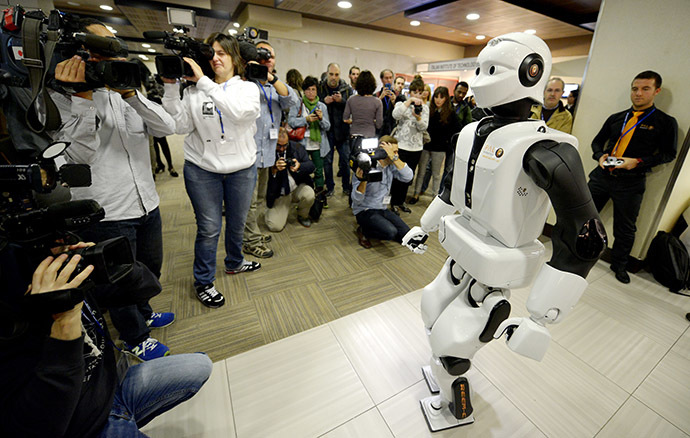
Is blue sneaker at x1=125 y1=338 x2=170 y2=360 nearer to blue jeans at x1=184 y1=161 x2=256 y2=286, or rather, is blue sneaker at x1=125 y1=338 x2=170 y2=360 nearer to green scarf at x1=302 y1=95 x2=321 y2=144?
blue jeans at x1=184 y1=161 x2=256 y2=286

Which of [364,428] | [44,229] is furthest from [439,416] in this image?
[44,229]

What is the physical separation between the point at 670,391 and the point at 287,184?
116 inches

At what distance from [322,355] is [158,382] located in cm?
87

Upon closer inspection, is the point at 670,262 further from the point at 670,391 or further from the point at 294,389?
the point at 294,389

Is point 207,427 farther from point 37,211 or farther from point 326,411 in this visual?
point 37,211

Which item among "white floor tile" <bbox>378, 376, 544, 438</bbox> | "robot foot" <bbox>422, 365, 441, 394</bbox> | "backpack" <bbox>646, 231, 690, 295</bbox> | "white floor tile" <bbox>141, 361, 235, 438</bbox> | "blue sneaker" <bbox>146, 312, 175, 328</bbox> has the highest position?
"backpack" <bbox>646, 231, 690, 295</bbox>

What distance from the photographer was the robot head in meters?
0.97

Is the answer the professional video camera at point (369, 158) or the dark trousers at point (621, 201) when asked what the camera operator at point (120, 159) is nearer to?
the professional video camera at point (369, 158)

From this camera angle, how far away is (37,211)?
2.11ft

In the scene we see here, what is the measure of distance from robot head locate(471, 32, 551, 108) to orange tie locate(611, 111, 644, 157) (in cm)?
189

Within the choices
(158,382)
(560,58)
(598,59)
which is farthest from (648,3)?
(560,58)

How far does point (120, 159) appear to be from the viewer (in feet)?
4.34

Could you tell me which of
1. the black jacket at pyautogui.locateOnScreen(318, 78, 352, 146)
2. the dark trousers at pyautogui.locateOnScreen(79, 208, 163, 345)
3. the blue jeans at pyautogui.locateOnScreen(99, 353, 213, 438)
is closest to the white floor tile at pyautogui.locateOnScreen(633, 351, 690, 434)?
the blue jeans at pyautogui.locateOnScreen(99, 353, 213, 438)

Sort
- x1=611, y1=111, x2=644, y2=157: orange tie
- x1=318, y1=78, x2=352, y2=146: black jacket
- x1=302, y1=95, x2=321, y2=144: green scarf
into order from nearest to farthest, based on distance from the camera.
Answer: x1=611, y1=111, x2=644, y2=157: orange tie < x1=302, y1=95, x2=321, y2=144: green scarf < x1=318, y1=78, x2=352, y2=146: black jacket
